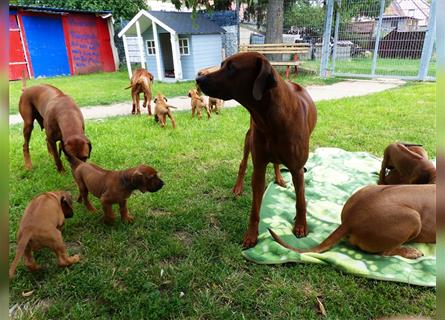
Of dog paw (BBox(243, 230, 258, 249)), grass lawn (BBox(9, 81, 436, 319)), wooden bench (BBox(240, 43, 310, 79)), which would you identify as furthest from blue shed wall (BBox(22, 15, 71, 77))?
dog paw (BBox(243, 230, 258, 249))

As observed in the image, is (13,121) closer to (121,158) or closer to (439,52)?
(121,158)

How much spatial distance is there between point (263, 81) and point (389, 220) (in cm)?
161

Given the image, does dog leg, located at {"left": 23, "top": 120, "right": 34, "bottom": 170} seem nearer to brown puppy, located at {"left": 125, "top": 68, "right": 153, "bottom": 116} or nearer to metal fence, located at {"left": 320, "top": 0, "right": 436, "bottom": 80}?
brown puppy, located at {"left": 125, "top": 68, "right": 153, "bottom": 116}

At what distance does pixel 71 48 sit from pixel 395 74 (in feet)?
61.6

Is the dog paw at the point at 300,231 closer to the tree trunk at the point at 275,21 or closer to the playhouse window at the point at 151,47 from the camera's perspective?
the tree trunk at the point at 275,21

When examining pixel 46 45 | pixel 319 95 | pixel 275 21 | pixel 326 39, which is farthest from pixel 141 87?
pixel 46 45

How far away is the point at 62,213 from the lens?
3.19 meters

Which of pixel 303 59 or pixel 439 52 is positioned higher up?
pixel 439 52

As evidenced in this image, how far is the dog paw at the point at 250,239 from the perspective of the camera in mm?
3384

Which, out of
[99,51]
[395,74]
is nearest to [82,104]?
[395,74]

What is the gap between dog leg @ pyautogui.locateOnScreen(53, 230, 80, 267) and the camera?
9.36ft

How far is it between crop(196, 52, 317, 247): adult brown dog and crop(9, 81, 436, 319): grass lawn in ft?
1.77

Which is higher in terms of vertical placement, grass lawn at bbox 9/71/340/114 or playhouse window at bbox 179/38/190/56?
playhouse window at bbox 179/38/190/56

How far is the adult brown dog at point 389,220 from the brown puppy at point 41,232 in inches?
84.9
